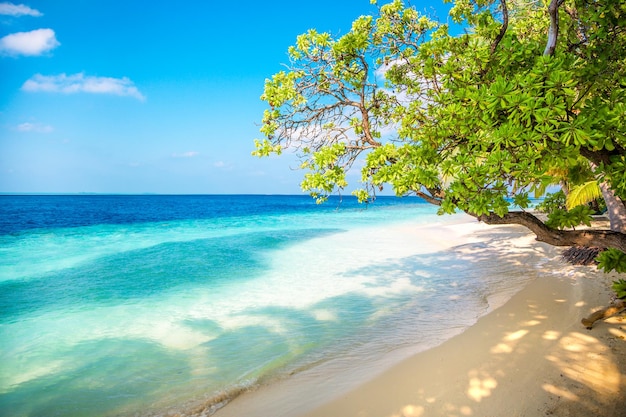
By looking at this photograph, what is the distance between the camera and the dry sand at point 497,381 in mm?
3252

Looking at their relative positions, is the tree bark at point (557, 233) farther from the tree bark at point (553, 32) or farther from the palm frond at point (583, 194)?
the palm frond at point (583, 194)

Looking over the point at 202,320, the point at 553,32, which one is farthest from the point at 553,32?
the point at 202,320

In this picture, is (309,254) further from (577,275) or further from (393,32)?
(393,32)

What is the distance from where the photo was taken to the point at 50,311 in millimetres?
8422

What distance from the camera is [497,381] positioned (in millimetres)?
3678

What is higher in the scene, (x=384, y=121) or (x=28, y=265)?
(x=384, y=121)

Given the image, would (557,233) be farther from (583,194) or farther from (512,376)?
(583,194)

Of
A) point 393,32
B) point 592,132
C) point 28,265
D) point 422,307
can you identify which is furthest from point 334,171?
point 28,265

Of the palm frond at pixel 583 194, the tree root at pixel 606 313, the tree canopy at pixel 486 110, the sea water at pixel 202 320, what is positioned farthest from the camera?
the palm frond at pixel 583 194

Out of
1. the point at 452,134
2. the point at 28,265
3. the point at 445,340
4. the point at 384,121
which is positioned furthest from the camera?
the point at 28,265

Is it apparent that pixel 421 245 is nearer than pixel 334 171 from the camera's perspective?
No

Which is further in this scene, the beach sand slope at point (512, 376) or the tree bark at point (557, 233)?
the tree bark at point (557, 233)

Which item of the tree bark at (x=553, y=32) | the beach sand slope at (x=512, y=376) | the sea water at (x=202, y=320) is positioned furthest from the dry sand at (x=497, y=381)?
the tree bark at (x=553, y=32)

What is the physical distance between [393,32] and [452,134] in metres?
2.84
